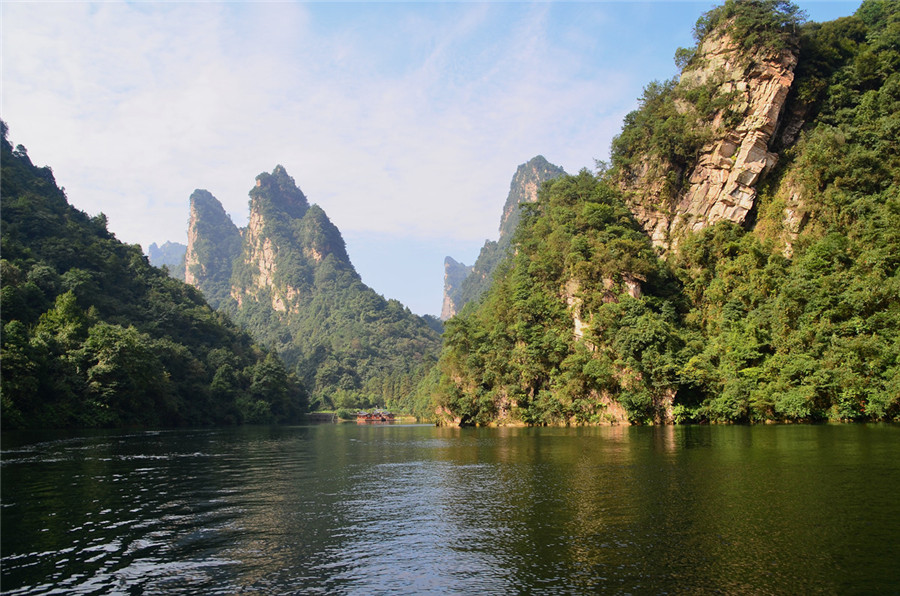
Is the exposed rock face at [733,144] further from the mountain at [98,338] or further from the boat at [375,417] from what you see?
the boat at [375,417]

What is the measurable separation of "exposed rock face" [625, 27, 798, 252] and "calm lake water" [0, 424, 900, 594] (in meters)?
42.4

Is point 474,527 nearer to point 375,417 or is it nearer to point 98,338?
point 98,338

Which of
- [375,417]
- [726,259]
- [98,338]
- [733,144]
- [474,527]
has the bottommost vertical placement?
[375,417]

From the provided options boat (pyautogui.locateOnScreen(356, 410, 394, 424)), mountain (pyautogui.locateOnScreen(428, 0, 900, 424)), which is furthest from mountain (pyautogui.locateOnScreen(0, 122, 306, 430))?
mountain (pyautogui.locateOnScreen(428, 0, 900, 424))

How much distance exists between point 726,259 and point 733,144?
14.1 meters

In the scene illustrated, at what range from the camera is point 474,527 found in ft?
37.3

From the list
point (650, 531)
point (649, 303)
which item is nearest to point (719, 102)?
point (649, 303)

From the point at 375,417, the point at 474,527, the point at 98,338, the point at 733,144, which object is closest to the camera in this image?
the point at 474,527

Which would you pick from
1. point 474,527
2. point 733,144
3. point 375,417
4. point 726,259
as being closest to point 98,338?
point 474,527

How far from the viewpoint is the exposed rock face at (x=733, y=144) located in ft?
188

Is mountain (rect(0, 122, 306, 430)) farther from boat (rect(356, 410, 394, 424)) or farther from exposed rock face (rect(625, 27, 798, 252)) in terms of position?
exposed rock face (rect(625, 27, 798, 252))

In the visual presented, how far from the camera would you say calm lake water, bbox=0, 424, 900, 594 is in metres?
7.90

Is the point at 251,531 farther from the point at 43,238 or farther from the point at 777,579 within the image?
the point at 43,238

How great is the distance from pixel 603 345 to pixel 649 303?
22.8ft
